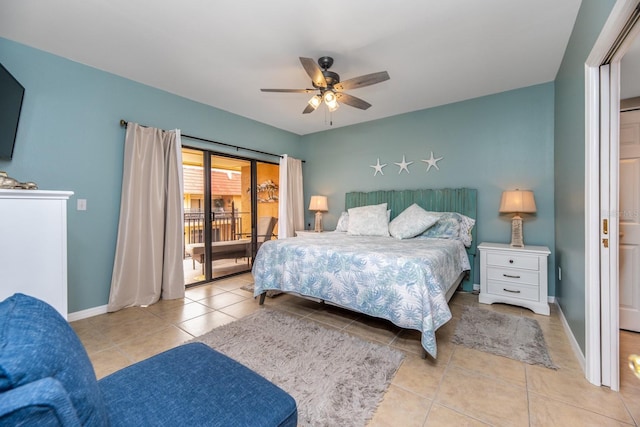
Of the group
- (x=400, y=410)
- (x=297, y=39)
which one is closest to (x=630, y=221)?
(x=400, y=410)

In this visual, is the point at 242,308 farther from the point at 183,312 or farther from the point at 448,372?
the point at 448,372

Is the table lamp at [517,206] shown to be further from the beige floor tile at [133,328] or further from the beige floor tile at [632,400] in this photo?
the beige floor tile at [133,328]

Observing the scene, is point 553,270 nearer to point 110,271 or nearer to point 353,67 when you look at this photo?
point 353,67

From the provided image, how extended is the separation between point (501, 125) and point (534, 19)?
5.13ft

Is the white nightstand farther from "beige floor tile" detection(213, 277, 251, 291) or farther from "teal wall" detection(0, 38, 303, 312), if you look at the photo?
"teal wall" detection(0, 38, 303, 312)

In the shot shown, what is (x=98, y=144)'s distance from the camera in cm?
297

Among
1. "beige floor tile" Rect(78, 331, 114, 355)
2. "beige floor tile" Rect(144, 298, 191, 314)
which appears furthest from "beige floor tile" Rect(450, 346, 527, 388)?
"beige floor tile" Rect(144, 298, 191, 314)

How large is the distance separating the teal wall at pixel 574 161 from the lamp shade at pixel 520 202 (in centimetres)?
25

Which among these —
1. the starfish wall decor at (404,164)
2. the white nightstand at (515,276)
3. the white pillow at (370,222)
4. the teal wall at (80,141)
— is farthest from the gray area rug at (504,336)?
the teal wall at (80,141)

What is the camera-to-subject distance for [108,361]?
206 cm

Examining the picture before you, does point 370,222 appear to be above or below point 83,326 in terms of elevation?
above

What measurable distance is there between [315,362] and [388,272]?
909 mm

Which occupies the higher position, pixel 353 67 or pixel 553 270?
pixel 353 67

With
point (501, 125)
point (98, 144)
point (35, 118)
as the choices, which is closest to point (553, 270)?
point (501, 125)
